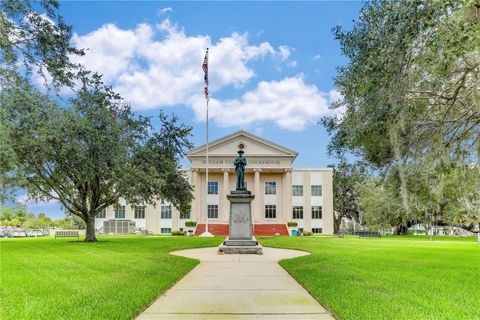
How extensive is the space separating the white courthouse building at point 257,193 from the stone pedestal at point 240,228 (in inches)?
1371

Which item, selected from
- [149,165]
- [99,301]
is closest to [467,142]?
[99,301]

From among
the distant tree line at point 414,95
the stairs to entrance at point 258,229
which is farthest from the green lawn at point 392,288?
the stairs to entrance at point 258,229

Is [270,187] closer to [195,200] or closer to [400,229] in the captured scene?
[195,200]

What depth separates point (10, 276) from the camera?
33.2ft

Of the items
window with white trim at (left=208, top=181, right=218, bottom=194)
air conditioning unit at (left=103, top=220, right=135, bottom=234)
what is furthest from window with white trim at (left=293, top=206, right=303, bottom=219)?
air conditioning unit at (left=103, top=220, right=135, bottom=234)

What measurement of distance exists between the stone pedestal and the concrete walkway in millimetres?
6677

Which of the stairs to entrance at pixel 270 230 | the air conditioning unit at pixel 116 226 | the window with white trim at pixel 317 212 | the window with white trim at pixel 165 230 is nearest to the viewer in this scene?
the stairs to entrance at pixel 270 230

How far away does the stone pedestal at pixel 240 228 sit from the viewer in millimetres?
17641

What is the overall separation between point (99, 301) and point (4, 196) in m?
16.6

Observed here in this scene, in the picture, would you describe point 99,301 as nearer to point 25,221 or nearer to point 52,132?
point 52,132

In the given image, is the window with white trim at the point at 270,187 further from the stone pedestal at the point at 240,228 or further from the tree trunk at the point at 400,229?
the stone pedestal at the point at 240,228

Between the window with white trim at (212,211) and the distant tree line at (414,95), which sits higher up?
the distant tree line at (414,95)

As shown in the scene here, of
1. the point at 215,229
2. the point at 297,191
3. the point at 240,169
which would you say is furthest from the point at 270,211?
the point at 240,169

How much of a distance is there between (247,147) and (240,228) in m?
38.9
